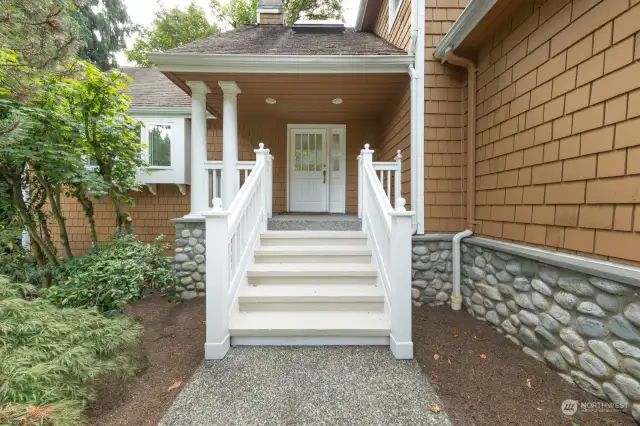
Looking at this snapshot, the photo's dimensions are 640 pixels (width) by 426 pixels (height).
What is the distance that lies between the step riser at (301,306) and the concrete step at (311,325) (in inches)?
3.8

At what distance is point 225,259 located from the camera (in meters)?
2.24

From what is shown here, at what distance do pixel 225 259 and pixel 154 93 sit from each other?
6218mm

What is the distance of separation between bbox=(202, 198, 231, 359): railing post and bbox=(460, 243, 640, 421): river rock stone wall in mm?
2545

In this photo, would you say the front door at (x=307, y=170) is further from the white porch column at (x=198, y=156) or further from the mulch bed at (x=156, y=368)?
the mulch bed at (x=156, y=368)

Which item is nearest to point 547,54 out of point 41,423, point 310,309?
point 310,309

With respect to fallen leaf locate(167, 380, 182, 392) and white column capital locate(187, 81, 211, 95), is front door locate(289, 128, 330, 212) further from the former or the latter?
fallen leaf locate(167, 380, 182, 392)

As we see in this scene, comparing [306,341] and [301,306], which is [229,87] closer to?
[301,306]

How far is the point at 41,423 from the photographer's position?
122 cm

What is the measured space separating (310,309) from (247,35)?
4.79 m

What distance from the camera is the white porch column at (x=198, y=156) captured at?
378cm

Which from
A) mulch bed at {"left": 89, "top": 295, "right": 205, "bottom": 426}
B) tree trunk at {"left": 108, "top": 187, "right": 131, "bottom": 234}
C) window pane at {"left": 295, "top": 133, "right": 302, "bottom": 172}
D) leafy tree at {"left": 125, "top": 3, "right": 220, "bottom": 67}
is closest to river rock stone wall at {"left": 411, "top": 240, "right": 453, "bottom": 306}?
mulch bed at {"left": 89, "top": 295, "right": 205, "bottom": 426}

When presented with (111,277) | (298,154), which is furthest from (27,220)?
(298,154)

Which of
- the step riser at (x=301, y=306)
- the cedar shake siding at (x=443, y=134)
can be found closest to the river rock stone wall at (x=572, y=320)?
the cedar shake siding at (x=443, y=134)

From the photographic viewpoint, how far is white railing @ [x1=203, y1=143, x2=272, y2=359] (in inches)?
85.7
